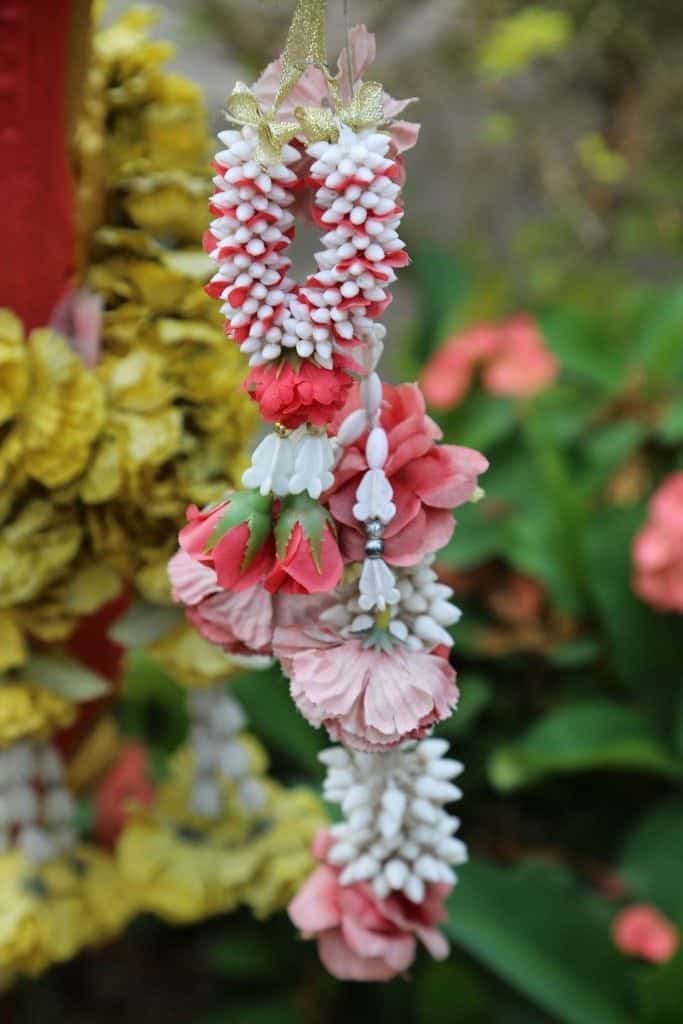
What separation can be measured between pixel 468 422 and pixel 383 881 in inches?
32.8

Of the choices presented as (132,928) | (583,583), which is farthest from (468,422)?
(132,928)

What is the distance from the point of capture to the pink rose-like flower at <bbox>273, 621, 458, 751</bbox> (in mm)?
466

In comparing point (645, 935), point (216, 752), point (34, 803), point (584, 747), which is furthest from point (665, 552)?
point (34, 803)

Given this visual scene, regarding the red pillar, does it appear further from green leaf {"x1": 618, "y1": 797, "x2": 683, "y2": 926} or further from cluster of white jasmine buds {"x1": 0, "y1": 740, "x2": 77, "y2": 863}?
green leaf {"x1": 618, "y1": 797, "x2": 683, "y2": 926}

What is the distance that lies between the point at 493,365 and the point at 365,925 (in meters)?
0.85

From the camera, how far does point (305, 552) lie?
0.46m

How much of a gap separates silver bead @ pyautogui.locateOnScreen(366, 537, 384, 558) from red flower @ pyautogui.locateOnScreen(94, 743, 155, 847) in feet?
1.81

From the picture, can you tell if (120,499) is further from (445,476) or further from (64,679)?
(445,476)

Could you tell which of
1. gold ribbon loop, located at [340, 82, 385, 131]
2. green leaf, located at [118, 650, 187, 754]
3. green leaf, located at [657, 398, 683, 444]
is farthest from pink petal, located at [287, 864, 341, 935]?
green leaf, located at [657, 398, 683, 444]

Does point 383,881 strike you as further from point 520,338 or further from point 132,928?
point 520,338

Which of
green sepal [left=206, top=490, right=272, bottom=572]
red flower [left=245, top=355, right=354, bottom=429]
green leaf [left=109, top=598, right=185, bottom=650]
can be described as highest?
red flower [left=245, top=355, right=354, bottom=429]

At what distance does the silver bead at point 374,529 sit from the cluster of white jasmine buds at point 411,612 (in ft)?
0.09

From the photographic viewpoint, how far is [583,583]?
117 centimetres

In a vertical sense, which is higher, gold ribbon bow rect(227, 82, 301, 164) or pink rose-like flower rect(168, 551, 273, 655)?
gold ribbon bow rect(227, 82, 301, 164)
